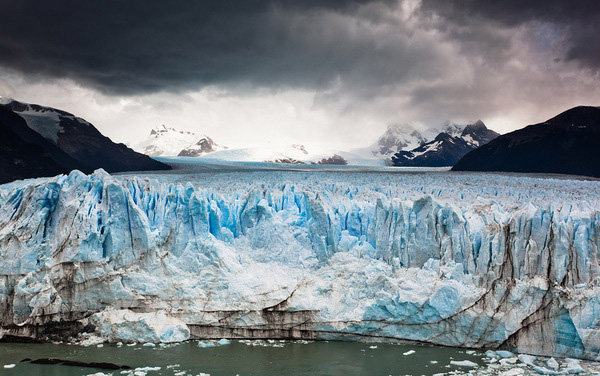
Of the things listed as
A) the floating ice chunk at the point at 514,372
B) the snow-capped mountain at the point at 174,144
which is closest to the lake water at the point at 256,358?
the floating ice chunk at the point at 514,372

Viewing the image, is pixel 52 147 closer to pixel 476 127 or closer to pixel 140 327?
pixel 140 327

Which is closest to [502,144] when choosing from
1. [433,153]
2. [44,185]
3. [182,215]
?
[433,153]

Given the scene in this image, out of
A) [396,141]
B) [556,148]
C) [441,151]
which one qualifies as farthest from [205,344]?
[396,141]

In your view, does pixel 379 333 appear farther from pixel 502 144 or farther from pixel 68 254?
pixel 502 144

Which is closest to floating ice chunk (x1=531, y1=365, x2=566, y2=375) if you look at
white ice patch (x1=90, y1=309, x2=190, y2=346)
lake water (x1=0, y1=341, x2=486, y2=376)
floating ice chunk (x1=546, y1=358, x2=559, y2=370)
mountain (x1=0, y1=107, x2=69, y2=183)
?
floating ice chunk (x1=546, y1=358, x2=559, y2=370)

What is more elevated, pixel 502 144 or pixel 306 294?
pixel 502 144

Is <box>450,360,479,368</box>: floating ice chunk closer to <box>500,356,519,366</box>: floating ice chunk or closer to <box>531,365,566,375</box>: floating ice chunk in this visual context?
<box>500,356,519,366</box>: floating ice chunk

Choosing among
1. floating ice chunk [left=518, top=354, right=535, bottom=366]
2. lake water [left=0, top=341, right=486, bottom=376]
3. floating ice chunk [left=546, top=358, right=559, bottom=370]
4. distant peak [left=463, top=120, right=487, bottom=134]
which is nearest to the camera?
floating ice chunk [left=546, top=358, right=559, bottom=370]
